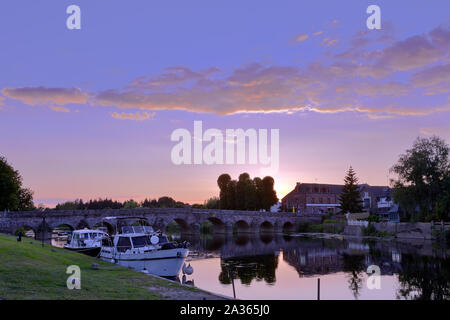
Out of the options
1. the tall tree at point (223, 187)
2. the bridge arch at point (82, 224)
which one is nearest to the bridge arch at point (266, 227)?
the tall tree at point (223, 187)

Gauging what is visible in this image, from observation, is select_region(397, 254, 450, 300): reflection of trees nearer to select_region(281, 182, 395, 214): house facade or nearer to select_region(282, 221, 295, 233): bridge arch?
select_region(282, 221, 295, 233): bridge arch

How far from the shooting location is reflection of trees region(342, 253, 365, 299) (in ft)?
99.4

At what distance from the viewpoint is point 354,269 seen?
126ft

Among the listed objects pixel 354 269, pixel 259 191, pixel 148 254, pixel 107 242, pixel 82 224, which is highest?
pixel 259 191

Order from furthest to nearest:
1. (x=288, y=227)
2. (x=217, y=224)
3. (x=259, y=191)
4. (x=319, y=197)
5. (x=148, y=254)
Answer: (x=319, y=197)
(x=259, y=191)
(x=288, y=227)
(x=217, y=224)
(x=148, y=254)

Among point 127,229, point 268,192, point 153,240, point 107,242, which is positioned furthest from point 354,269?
point 268,192

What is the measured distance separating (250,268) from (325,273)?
22.6 ft

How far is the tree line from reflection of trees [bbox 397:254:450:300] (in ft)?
251

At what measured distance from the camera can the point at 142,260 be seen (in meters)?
33.1

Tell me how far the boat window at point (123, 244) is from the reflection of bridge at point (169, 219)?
105 feet

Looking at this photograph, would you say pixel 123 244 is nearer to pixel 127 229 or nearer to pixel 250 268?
Answer: pixel 127 229

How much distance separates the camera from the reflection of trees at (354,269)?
30.3m

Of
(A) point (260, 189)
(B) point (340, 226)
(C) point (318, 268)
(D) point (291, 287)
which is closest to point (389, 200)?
(B) point (340, 226)
